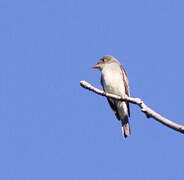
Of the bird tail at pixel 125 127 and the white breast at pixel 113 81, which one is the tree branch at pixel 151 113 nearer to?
the bird tail at pixel 125 127

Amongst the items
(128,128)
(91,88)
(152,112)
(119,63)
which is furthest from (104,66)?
(152,112)

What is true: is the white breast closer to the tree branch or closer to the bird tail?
the bird tail

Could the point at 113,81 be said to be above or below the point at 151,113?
above

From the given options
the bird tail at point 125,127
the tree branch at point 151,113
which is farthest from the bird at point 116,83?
the tree branch at point 151,113

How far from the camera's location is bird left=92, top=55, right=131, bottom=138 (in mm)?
9883

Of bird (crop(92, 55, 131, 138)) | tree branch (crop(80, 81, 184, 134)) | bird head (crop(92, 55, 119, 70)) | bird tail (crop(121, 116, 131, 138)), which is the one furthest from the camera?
bird head (crop(92, 55, 119, 70))

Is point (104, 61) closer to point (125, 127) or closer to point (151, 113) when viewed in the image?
point (125, 127)

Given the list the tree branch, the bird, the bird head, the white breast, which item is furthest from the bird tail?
the tree branch

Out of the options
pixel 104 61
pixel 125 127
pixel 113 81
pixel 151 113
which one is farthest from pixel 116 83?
pixel 151 113

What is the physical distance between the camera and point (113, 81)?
988 cm

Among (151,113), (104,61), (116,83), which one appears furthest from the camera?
(104,61)

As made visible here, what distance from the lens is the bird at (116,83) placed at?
9.88m

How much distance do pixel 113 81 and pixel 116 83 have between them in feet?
0.23

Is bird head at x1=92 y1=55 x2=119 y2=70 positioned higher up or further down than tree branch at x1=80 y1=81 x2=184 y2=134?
higher up
